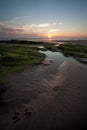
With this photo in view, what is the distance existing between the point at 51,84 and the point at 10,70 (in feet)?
21.2

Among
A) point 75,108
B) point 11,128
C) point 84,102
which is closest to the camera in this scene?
point 11,128

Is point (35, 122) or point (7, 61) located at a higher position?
point (7, 61)

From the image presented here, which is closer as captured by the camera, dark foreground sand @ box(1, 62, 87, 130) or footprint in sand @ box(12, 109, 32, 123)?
dark foreground sand @ box(1, 62, 87, 130)

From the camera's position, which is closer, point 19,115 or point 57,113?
point 19,115

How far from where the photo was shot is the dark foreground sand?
6824mm

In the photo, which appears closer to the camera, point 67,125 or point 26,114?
point 67,125

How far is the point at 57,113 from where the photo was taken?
7.89m

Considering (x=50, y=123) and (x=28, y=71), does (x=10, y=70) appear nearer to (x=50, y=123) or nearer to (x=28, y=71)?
(x=28, y=71)

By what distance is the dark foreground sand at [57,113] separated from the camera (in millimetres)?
6824

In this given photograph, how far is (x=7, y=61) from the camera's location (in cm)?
2056

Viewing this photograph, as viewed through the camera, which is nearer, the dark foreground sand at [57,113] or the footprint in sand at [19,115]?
the dark foreground sand at [57,113]

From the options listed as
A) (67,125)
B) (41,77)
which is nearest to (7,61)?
(41,77)

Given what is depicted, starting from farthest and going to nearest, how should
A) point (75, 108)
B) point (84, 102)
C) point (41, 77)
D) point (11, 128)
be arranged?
point (41, 77) → point (84, 102) → point (75, 108) → point (11, 128)

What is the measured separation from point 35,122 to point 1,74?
9.31 m
